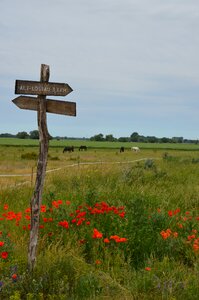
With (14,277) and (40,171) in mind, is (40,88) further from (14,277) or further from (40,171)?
(14,277)

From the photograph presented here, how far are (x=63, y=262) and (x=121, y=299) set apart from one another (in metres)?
0.98

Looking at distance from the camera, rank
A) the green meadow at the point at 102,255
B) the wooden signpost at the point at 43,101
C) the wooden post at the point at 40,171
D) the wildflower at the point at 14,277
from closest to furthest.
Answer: the wildflower at the point at 14,277 → the green meadow at the point at 102,255 → the wooden post at the point at 40,171 → the wooden signpost at the point at 43,101

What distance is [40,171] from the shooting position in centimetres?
564

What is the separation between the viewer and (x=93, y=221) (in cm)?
692

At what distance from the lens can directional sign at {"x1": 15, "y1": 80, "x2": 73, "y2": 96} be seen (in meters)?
5.73

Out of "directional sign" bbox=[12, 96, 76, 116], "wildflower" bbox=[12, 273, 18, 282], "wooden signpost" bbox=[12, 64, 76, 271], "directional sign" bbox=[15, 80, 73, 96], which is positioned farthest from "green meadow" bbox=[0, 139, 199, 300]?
"directional sign" bbox=[15, 80, 73, 96]

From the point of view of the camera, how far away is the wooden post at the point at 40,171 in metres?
5.39

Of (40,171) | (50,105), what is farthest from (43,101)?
(40,171)

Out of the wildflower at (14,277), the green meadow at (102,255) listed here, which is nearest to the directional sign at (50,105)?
the green meadow at (102,255)

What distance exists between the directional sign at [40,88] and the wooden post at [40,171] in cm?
9

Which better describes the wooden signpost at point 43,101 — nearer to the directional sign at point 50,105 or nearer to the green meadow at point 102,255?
the directional sign at point 50,105

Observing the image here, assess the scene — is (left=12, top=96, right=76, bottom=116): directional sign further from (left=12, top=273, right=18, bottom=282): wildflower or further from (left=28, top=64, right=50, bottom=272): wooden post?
(left=12, top=273, right=18, bottom=282): wildflower

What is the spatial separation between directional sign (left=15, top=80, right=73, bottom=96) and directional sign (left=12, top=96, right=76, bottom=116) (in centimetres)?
10

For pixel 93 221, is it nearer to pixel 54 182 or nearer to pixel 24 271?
pixel 24 271
